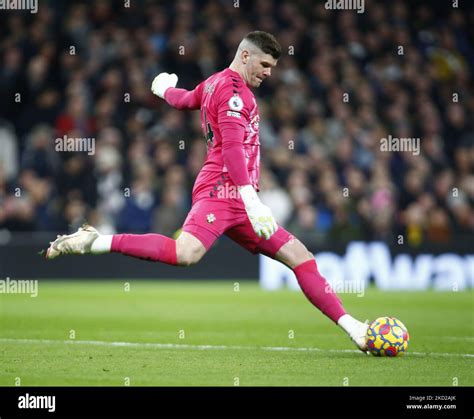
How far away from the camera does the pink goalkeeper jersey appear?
25.7 feet

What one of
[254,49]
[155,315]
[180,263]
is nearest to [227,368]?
[180,263]

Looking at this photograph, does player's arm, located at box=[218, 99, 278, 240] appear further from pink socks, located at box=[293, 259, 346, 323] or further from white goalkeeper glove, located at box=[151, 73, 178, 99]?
white goalkeeper glove, located at box=[151, 73, 178, 99]

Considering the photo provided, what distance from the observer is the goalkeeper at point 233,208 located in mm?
7836

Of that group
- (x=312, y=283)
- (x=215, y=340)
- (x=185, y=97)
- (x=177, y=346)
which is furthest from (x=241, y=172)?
(x=215, y=340)

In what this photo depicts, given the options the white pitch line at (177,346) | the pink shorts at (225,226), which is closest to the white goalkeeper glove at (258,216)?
the pink shorts at (225,226)

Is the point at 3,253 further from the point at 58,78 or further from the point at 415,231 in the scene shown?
the point at 415,231

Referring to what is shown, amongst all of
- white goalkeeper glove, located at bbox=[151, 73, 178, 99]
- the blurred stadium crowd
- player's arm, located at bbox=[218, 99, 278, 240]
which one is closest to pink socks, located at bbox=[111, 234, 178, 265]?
player's arm, located at bbox=[218, 99, 278, 240]

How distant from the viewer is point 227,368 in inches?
305

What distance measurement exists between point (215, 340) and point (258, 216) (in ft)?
7.70

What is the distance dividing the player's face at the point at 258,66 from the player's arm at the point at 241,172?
436mm

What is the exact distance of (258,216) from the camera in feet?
25.3

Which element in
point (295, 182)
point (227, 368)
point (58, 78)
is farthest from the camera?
point (58, 78)

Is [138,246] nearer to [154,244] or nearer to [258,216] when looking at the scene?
[154,244]
